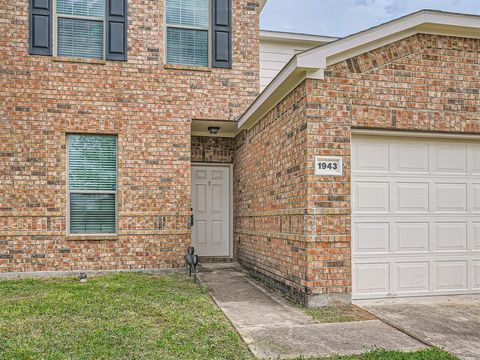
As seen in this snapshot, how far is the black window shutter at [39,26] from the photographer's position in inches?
343

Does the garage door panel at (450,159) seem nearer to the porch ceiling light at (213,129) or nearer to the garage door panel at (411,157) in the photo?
the garage door panel at (411,157)

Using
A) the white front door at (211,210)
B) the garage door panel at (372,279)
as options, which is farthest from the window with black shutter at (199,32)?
the garage door panel at (372,279)

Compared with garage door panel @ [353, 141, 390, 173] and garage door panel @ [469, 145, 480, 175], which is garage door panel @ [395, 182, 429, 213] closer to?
garage door panel @ [353, 141, 390, 173]

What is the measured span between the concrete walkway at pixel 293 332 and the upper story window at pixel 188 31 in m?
5.00

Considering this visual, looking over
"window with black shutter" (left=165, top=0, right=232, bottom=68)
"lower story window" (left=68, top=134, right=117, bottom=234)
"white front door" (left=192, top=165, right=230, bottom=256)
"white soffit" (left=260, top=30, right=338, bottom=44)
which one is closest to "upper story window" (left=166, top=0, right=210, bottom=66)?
"window with black shutter" (left=165, top=0, right=232, bottom=68)

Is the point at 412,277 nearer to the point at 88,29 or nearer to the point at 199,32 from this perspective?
the point at 199,32

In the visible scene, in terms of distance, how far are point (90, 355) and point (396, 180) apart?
14.7 feet

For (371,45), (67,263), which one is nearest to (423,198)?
(371,45)

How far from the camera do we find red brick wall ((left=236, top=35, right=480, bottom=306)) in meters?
6.00

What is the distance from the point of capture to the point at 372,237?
6344mm

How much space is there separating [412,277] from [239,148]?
192 inches

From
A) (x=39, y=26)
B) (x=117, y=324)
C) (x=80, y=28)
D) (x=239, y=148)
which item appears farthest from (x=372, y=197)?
(x=39, y=26)

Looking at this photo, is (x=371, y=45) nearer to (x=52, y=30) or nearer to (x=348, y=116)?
(x=348, y=116)

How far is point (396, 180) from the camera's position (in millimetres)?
6449
